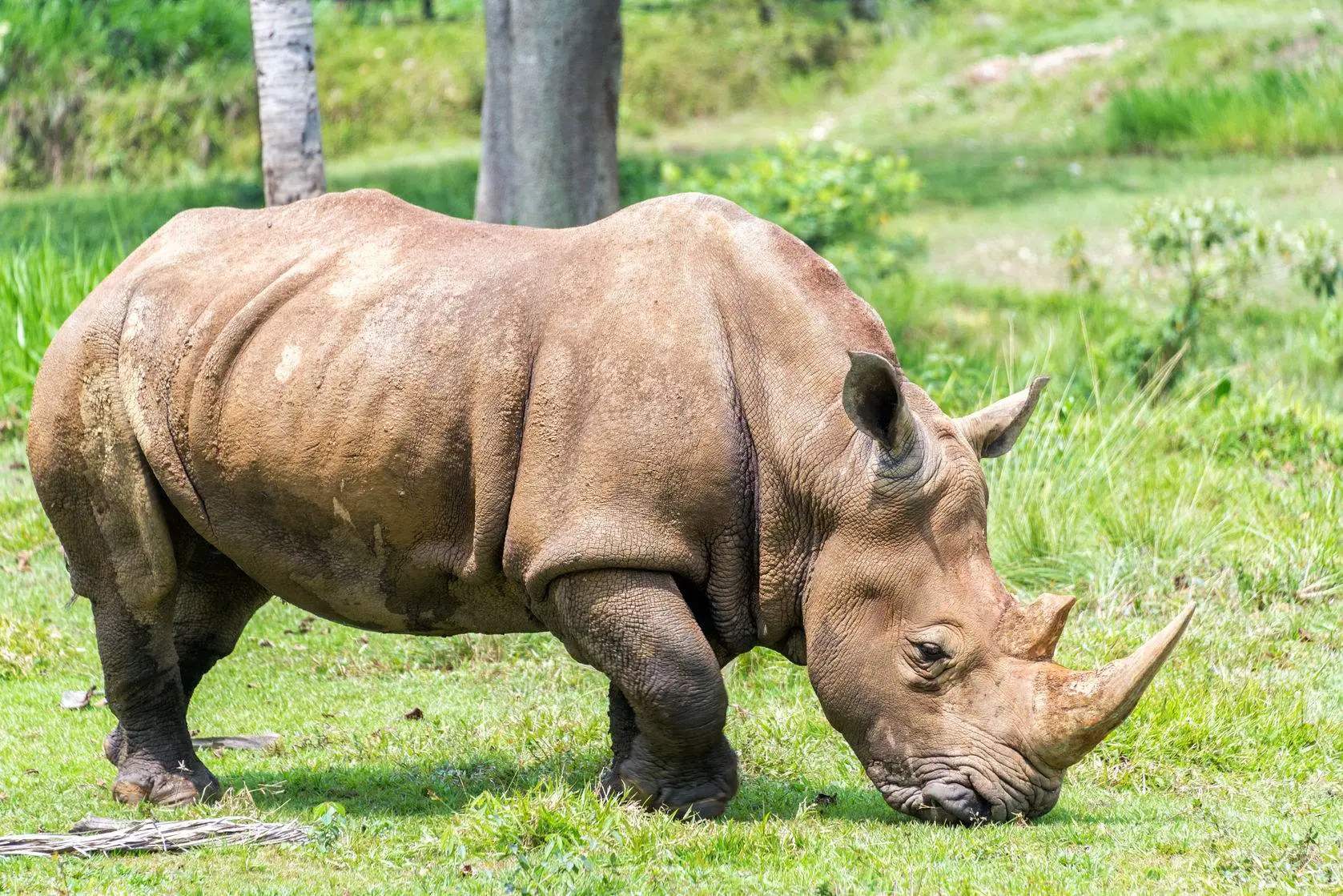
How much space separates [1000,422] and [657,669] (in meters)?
1.31

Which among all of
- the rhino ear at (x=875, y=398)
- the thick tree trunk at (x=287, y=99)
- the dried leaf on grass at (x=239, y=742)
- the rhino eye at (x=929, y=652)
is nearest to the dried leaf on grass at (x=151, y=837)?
the dried leaf on grass at (x=239, y=742)

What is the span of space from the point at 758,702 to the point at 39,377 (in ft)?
9.67

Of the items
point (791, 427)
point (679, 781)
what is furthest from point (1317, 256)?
point (679, 781)

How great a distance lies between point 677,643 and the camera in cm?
499

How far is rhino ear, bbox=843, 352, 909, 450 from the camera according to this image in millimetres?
4754

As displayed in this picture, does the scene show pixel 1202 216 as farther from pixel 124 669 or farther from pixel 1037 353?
pixel 124 669

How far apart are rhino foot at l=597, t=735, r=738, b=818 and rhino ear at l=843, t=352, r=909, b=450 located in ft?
3.53

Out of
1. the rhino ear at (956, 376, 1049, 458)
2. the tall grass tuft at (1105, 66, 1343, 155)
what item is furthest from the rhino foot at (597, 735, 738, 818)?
the tall grass tuft at (1105, 66, 1343, 155)

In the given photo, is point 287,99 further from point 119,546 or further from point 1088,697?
point 1088,697

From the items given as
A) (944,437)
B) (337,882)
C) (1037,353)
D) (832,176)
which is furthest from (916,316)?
(337,882)

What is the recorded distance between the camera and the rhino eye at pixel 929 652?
4980mm

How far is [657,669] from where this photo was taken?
5.00 m

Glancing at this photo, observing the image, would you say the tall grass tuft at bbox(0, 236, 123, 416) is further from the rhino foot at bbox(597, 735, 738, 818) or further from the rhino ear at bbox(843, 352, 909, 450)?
the rhino ear at bbox(843, 352, 909, 450)

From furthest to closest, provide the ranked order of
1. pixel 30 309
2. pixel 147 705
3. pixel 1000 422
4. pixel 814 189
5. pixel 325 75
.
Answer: pixel 325 75 → pixel 814 189 → pixel 30 309 → pixel 147 705 → pixel 1000 422
